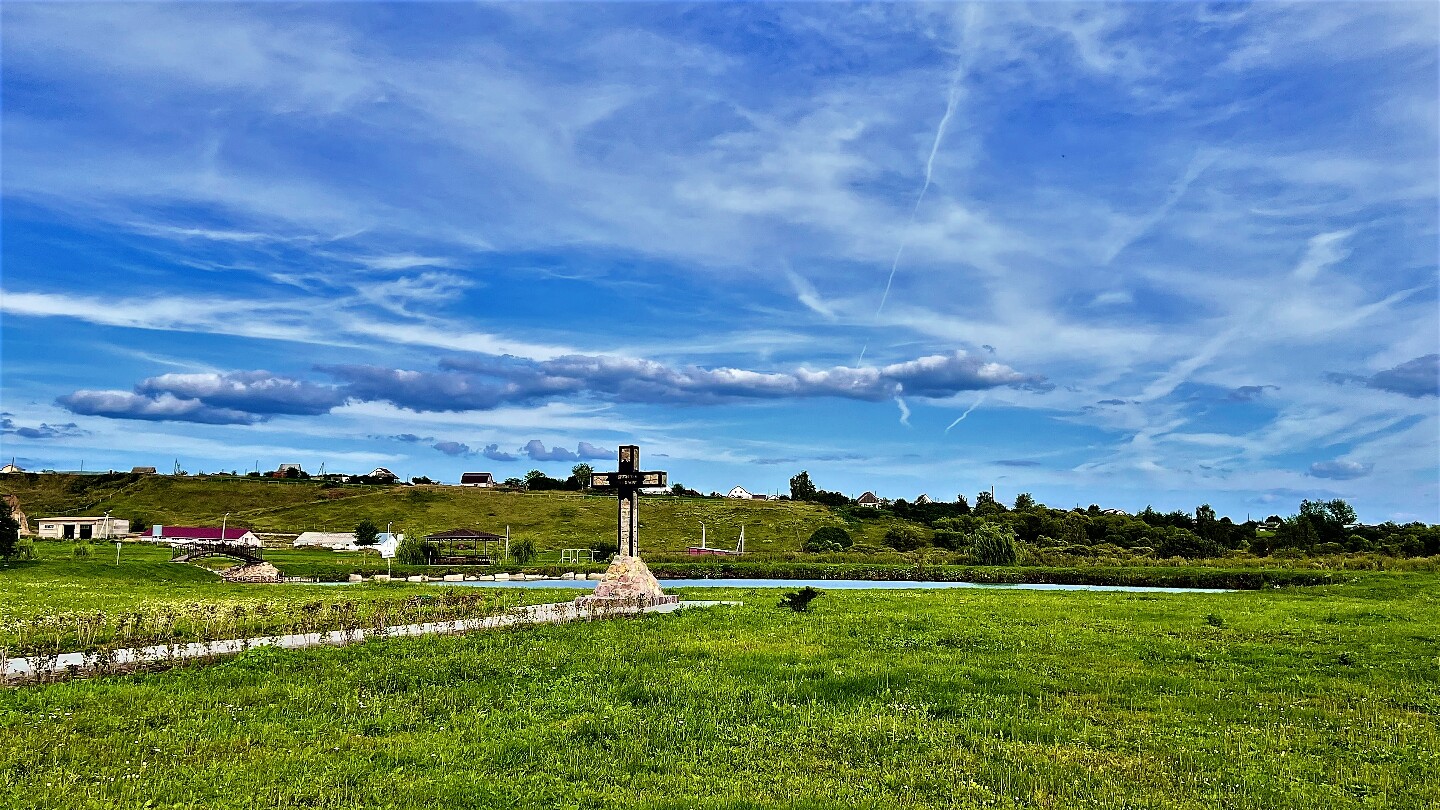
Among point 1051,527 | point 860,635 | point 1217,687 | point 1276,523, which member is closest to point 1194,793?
point 1217,687

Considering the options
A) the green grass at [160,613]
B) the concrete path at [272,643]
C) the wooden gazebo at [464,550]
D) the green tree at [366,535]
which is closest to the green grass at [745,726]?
the concrete path at [272,643]

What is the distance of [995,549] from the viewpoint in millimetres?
66312

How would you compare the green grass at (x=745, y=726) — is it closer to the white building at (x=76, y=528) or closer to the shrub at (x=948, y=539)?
the shrub at (x=948, y=539)

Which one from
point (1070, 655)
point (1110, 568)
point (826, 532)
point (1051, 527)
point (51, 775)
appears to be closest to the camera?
point (51, 775)

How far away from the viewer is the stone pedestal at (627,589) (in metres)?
29.0

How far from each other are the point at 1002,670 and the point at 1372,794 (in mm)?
7139

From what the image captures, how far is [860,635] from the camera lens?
22.4 metres

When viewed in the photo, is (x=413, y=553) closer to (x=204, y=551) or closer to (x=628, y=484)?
(x=204, y=551)

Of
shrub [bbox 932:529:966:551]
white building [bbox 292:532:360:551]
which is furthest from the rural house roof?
shrub [bbox 932:529:966:551]

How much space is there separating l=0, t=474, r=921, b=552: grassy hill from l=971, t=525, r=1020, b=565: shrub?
27.4 meters

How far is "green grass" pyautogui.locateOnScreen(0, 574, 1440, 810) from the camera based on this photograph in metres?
10.3

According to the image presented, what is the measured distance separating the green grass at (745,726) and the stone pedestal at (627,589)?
23.5ft

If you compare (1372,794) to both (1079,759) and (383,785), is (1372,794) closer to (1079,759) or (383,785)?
(1079,759)

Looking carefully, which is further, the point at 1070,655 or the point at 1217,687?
the point at 1070,655
